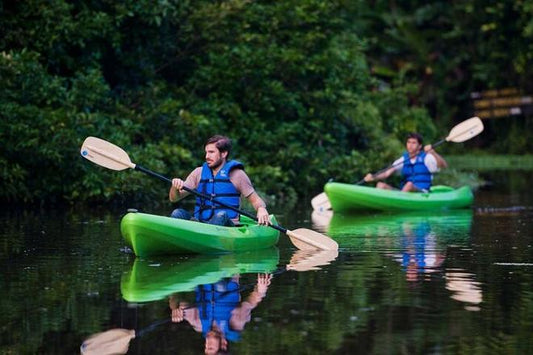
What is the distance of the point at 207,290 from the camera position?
352 inches

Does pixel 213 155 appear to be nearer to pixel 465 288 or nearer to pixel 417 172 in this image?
pixel 465 288

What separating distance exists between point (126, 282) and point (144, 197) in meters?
8.94

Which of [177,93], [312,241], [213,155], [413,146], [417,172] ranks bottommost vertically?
[312,241]

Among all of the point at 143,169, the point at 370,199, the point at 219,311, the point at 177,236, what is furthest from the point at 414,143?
the point at 219,311

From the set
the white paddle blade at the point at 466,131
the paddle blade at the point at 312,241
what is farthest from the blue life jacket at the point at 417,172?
the paddle blade at the point at 312,241

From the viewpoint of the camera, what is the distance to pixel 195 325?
733cm

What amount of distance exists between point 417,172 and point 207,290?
1017 centimetres

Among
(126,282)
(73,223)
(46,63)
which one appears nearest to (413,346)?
(126,282)

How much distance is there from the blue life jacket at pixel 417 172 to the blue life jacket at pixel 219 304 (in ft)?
30.9

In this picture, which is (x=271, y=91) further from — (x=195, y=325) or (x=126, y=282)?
(x=195, y=325)

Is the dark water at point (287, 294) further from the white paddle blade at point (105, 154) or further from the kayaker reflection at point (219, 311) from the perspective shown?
the white paddle blade at point (105, 154)

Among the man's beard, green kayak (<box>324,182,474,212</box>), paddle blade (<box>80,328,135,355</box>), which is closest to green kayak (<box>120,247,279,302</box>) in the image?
the man's beard

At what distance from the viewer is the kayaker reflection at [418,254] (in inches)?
397

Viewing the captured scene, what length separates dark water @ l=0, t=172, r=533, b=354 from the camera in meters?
6.87
